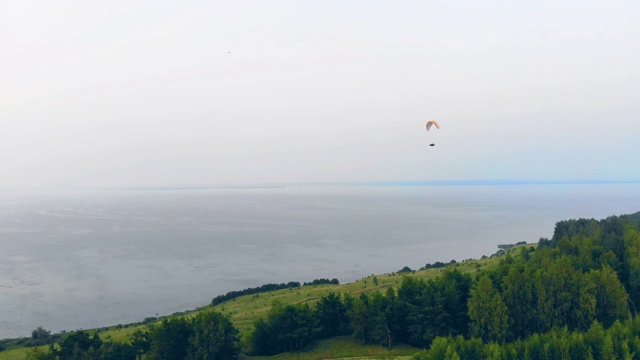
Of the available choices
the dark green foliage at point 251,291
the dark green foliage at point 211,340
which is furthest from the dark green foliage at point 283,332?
the dark green foliage at point 251,291

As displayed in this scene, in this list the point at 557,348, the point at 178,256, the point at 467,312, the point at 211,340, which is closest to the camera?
the point at 557,348

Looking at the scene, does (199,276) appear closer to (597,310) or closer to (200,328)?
(200,328)

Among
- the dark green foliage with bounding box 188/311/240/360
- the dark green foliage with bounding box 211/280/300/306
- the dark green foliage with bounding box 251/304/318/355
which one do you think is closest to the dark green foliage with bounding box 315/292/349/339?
the dark green foliage with bounding box 251/304/318/355

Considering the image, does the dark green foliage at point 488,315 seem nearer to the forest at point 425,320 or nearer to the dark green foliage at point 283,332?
the forest at point 425,320

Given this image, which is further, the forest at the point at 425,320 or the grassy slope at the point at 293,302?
the grassy slope at the point at 293,302

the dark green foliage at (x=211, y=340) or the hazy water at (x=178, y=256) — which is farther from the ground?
the dark green foliage at (x=211, y=340)

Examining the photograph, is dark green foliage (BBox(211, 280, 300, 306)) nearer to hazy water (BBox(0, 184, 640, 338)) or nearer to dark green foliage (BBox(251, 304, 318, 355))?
hazy water (BBox(0, 184, 640, 338))

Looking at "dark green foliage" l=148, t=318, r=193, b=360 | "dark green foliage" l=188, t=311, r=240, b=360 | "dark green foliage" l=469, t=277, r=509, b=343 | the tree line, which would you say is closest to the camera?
"dark green foliage" l=148, t=318, r=193, b=360

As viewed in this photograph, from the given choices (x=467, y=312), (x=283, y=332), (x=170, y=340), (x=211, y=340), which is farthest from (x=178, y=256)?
(x=467, y=312)

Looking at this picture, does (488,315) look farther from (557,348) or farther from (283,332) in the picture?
(283,332)

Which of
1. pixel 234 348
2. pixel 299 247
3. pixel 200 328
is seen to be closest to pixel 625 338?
pixel 234 348

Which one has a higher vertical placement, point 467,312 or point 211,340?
point 467,312
